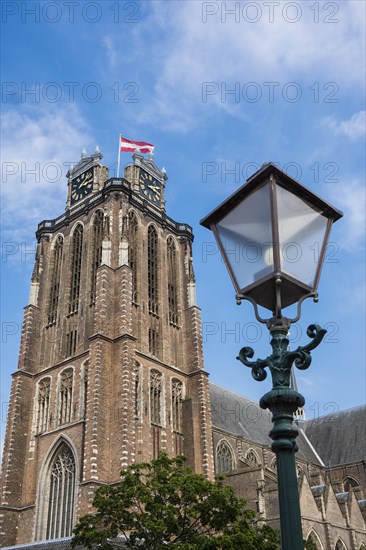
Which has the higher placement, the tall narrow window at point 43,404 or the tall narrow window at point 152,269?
the tall narrow window at point 152,269

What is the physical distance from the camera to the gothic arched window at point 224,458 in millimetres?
45919

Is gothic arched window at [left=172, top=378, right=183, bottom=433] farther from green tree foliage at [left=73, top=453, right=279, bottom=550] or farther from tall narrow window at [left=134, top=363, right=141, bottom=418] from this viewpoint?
green tree foliage at [left=73, top=453, right=279, bottom=550]

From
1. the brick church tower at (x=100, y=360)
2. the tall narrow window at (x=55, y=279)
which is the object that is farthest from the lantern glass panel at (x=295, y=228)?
the tall narrow window at (x=55, y=279)

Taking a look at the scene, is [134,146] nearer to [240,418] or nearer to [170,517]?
[240,418]

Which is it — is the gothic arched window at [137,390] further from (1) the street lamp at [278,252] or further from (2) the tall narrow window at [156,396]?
(1) the street lamp at [278,252]

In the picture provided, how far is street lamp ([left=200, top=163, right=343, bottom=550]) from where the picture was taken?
4906 millimetres

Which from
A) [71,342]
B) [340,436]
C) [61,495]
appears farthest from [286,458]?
[340,436]

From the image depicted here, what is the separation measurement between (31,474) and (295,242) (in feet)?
119

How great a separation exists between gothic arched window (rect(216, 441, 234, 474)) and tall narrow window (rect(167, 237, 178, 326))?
37.2 ft

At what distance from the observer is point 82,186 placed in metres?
49.2

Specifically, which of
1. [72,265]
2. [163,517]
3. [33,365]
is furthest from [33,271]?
[163,517]

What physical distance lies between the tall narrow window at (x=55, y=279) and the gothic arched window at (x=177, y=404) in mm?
10070

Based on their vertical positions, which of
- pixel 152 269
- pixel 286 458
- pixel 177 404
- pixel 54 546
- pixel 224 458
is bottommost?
pixel 286 458

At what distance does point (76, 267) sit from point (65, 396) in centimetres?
1030
